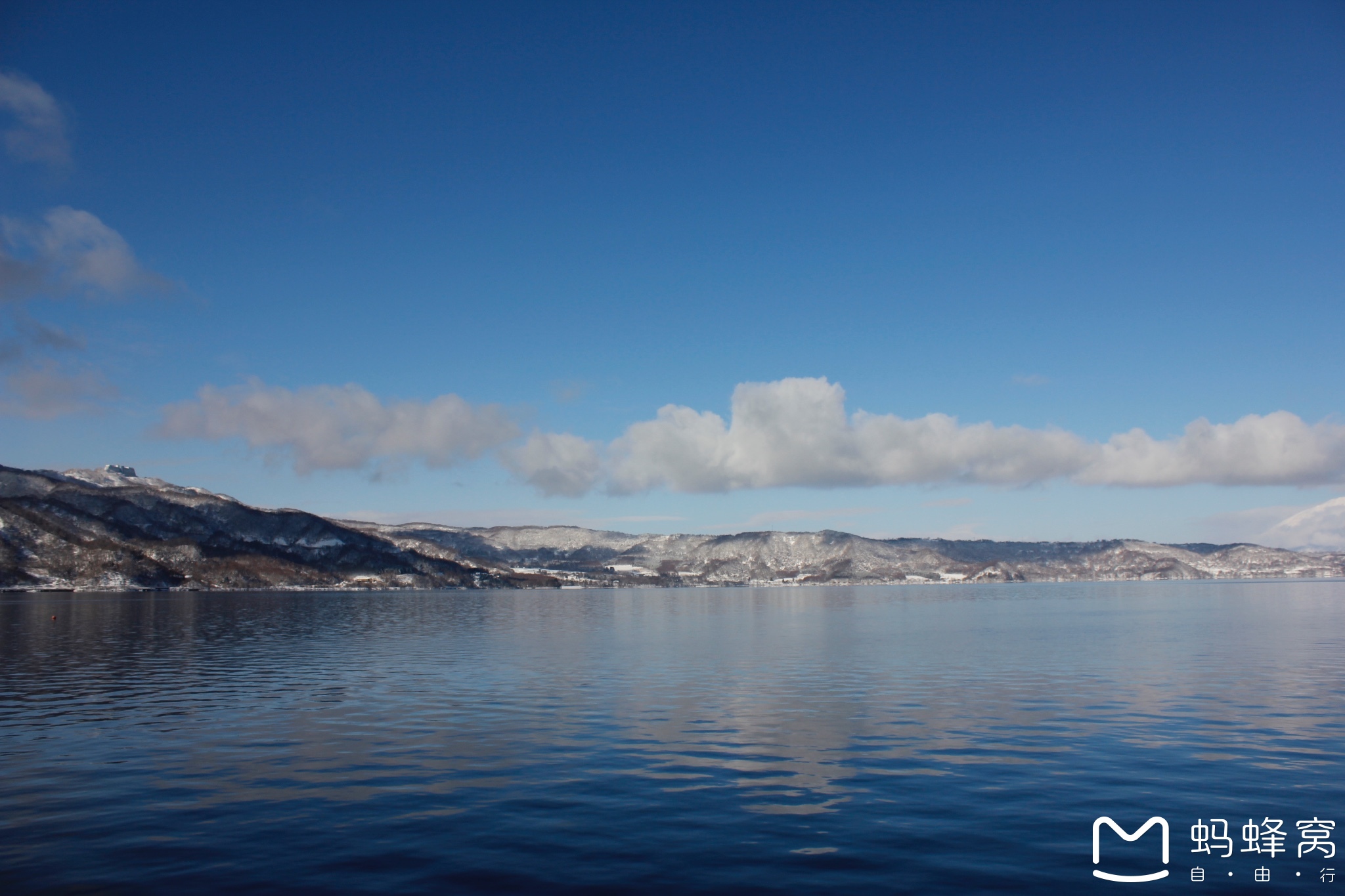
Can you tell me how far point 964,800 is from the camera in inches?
1198

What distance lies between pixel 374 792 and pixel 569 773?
311 inches

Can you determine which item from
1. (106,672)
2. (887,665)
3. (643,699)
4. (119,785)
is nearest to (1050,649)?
(887,665)

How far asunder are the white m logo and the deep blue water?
36 centimetres

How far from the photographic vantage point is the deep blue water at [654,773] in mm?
23578

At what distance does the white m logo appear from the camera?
2325cm

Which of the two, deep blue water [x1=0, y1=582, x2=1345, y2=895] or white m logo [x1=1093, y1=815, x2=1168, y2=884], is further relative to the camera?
deep blue water [x1=0, y1=582, x2=1345, y2=895]

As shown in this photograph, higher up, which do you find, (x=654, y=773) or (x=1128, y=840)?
(x=1128, y=840)

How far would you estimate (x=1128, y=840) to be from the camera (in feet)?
86.4

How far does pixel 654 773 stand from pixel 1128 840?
17.9 m

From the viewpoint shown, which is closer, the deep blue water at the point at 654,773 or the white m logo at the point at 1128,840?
the white m logo at the point at 1128,840

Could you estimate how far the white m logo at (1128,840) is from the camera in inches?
915

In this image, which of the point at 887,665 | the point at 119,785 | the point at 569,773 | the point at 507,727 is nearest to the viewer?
the point at 119,785

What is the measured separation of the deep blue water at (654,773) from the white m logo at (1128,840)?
36cm

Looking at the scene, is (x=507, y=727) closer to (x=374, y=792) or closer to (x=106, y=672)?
(x=374, y=792)
